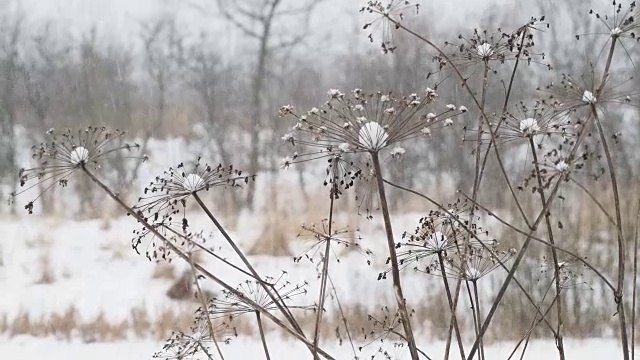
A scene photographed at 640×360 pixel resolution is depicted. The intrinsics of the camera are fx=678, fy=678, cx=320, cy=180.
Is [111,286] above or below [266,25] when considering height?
below

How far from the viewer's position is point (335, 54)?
1.66 metres

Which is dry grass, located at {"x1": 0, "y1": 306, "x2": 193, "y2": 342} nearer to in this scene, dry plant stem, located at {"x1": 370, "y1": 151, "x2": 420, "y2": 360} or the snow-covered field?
the snow-covered field

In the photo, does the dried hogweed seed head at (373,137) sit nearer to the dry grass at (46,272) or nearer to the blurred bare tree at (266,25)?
the blurred bare tree at (266,25)

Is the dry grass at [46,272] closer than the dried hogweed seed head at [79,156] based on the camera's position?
No

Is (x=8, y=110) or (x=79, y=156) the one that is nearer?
(x=79, y=156)

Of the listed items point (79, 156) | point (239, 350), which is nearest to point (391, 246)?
point (79, 156)

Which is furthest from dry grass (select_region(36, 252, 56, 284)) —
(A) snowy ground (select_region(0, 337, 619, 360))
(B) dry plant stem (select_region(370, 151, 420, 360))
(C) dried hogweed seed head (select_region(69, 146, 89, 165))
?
(B) dry plant stem (select_region(370, 151, 420, 360))

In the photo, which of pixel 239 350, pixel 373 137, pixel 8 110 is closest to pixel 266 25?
pixel 8 110

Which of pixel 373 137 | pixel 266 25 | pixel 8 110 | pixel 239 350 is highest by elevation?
pixel 266 25

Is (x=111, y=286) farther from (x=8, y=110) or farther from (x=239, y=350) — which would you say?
(x=8, y=110)

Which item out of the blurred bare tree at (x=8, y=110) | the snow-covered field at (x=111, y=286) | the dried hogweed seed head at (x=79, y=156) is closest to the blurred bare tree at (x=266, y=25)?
the snow-covered field at (x=111, y=286)

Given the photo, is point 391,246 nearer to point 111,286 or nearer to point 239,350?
point 239,350

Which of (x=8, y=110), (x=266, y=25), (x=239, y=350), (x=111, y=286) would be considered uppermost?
(x=266, y=25)

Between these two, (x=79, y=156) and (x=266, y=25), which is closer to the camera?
(x=79, y=156)
